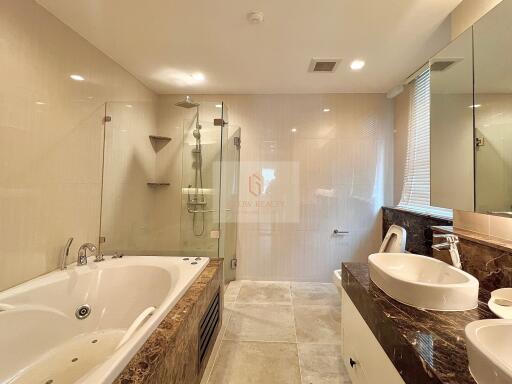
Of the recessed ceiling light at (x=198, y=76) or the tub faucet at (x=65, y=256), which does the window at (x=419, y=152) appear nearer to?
the recessed ceiling light at (x=198, y=76)

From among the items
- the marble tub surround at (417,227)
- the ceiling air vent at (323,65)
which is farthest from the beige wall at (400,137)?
the ceiling air vent at (323,65)

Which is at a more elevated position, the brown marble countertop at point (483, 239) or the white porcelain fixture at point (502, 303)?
the brown marble countertop at point (483, 239)

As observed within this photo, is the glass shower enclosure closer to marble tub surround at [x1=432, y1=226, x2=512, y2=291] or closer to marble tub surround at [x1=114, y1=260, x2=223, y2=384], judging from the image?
marble tub surround at [x1=114, y1=260, x2=223, y2=384]

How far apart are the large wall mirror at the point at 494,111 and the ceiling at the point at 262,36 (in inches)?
19.2

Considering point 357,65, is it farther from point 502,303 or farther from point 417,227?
point 502,303

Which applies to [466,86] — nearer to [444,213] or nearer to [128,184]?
[444,213]

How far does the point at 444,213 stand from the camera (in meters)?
2.04

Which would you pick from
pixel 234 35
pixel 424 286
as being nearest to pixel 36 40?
pixel 234 35

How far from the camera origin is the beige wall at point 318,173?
9.73 ft

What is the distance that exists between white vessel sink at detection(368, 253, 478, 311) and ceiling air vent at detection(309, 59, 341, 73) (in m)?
1.85

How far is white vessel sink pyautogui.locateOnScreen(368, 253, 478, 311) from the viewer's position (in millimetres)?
982

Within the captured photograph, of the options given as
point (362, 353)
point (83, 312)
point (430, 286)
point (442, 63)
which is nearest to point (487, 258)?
point (430, 286)

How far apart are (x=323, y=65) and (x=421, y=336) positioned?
231 centimetres

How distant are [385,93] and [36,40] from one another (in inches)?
135
